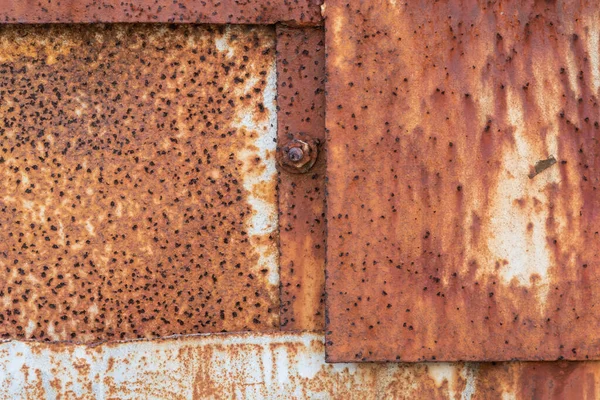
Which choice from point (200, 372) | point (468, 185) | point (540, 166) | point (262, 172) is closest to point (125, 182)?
point (262, 172)

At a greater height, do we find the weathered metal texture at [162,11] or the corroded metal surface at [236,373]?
the weathered metal texture at [162,11]

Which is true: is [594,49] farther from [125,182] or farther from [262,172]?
[125,182]

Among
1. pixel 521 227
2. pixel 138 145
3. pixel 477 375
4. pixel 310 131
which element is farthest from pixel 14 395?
pixel 521 227

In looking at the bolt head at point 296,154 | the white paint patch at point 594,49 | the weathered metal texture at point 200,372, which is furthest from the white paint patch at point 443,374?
the white paint patch at point 594,49

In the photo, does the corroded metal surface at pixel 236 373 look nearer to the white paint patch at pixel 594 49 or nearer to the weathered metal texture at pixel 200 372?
the weathered metal texture at pixel 200 372

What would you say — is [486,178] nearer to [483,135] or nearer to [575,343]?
[483,135]

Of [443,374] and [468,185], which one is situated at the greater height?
[468,185]

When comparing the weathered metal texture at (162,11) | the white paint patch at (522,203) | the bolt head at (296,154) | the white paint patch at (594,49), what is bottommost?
the white paint patch at (522,203)
